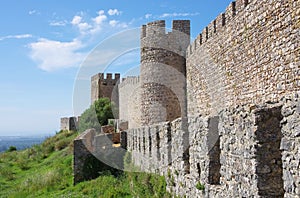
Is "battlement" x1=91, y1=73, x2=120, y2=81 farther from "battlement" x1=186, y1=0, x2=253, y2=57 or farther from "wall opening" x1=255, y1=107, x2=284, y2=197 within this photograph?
"wall opening" x1=255, y1=107, x2=284, y2=197

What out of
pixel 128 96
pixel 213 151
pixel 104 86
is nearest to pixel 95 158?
pixel 213 151

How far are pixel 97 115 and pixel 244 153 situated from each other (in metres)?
23.6

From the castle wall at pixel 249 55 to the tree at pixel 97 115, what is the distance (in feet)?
47.1

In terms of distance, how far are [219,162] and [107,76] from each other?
102ft

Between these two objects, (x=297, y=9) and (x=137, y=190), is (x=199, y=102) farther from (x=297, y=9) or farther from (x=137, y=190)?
(x=297, y=9)

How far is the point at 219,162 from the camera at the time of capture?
17.5 ft

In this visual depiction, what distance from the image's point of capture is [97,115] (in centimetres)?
2725

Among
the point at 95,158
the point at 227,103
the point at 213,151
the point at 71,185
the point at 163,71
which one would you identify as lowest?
the point at 71,185

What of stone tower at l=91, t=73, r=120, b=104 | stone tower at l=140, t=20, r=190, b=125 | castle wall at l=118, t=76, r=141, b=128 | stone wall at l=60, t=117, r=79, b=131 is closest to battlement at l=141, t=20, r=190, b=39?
stone tower at l=140, t=20, r=190, b=125

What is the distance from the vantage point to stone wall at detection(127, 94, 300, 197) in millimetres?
3484

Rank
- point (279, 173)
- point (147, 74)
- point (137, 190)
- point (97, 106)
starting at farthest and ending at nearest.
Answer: point (97, 106)
point (147, 74)
point (137, 190)
point (279, 173)

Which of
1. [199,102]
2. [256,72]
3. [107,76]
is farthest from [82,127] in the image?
[256,72]

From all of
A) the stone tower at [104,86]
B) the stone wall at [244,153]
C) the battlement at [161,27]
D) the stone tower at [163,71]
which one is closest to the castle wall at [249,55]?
the stone wall at [244,153]

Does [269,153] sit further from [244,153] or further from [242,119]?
[242,119]
